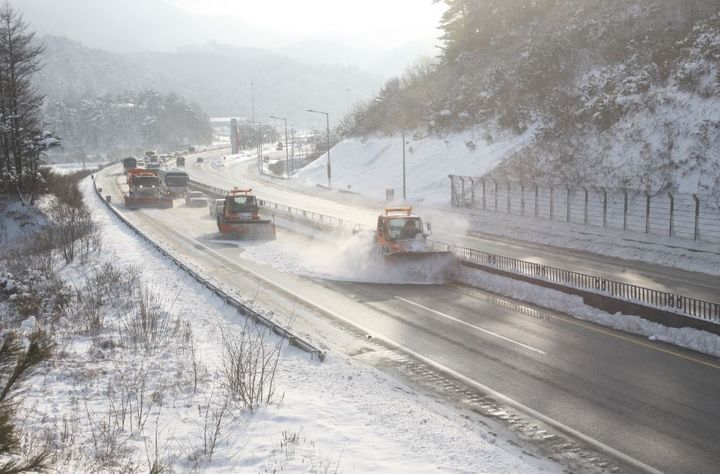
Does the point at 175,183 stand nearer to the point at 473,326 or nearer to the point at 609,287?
the point at 609,287

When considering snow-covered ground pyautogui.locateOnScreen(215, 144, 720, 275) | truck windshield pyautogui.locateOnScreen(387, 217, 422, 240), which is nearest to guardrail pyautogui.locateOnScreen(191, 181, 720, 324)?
truck windshield pyautogui.locateOnScreen(387, 217, 422, 240)

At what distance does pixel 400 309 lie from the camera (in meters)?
21.7

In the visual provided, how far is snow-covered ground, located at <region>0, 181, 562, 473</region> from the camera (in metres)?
10.3

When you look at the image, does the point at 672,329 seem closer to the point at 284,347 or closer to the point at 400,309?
the point at 400,309

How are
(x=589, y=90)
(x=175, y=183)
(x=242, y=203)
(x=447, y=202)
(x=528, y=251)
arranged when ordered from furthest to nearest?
(x=175, y=183) < (x=447, y=202) < (x=589, y=90) < (x=242, y=203) < (x=528, y=251)

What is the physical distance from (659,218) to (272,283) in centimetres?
2178

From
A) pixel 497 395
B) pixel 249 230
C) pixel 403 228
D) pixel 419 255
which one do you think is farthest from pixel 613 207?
pixel 497 395

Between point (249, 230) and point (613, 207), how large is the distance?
21.3 meters

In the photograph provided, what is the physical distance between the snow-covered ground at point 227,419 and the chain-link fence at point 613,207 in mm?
23763

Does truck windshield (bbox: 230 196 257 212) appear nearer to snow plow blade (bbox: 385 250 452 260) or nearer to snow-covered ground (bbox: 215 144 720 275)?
snow-covered ground (bbox: 215 144 720 275)

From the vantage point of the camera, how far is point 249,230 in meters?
39.1

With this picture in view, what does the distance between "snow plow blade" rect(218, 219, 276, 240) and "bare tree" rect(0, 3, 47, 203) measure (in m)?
26.7

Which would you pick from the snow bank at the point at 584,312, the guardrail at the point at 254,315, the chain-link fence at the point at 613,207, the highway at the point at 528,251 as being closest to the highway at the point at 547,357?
the snow bank at the point at 584,312

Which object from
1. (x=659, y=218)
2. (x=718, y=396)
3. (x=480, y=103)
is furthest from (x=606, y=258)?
(x=480, y=103)
